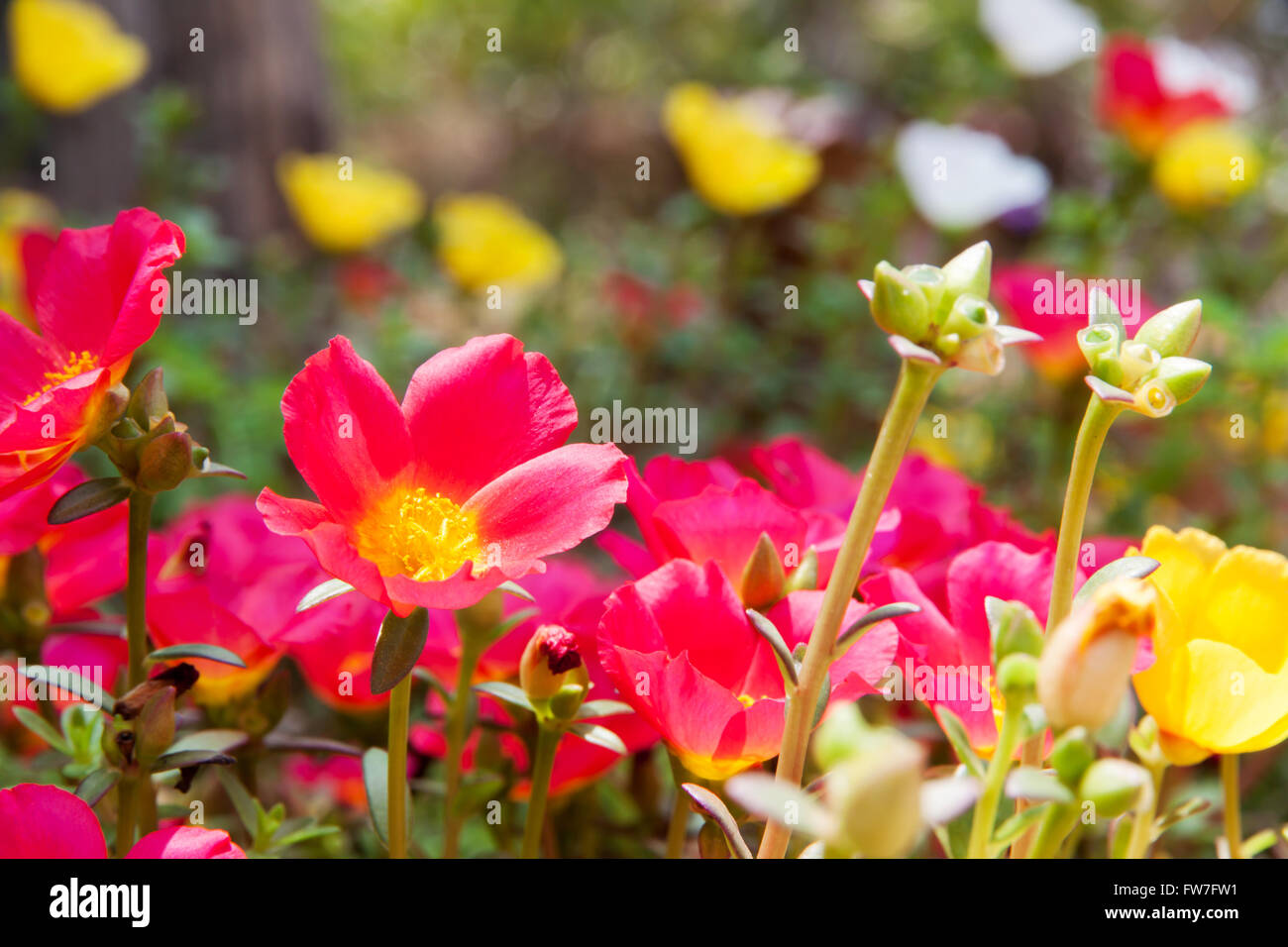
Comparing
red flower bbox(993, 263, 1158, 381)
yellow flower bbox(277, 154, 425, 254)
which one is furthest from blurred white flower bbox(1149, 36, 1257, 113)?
yellow flower bbox(277, 154, 425, 254)

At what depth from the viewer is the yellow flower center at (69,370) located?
1.71 feet

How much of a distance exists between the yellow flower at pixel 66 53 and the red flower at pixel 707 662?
57.8 inches

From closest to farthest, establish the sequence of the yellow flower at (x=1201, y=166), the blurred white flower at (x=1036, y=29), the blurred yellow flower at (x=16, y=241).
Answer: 1. the blurred yellow flower at (x=16, y=241)
2. the yellow flower at (x=1201, y=166)
3. the blurred white flower at (x=1036, y=29)

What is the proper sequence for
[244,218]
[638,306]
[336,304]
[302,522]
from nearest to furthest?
1. [302,522]
2. [638,306]
3. [336,304]
4. [244,218]

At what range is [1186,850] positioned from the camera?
90 cm

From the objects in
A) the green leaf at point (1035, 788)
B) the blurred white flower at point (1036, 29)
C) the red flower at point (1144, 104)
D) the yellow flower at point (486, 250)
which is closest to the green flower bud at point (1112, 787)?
the green leaf at point (1035, 788)

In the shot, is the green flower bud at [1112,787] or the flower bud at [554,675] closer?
the green flower bud at [1112,787]

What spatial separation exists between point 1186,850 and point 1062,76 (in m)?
3.17

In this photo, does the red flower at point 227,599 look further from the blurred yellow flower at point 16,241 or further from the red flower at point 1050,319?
the red flower at point 1050,319

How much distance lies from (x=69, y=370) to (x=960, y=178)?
148cm

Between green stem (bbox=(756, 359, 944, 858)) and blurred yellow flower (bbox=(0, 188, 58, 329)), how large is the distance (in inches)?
39.6

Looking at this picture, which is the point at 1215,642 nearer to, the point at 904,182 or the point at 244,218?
the point at 904,182
